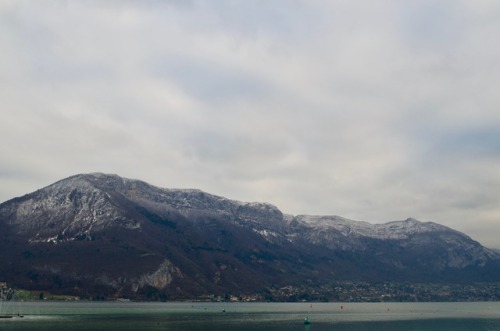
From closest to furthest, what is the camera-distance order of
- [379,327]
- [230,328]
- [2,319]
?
[230,328] → [379,327] → [2,319]

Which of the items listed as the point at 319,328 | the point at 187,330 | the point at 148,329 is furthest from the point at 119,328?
the point at 319,328

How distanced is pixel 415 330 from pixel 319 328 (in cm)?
2456

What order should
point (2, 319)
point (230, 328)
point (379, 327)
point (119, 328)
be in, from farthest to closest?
point (2, 319), point (379, 327), point (230, 328), point (119, 328)

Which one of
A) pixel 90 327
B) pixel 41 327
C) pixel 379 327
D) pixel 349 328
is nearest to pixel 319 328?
pixel 349 328

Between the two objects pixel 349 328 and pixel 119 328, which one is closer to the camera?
pixel 119 328

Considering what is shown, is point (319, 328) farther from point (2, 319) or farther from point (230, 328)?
point (2, 319)

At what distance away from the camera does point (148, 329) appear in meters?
130

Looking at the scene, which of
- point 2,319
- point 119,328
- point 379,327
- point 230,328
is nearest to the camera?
point 119,328

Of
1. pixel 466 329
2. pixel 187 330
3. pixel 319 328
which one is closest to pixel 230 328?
pixel 187 330

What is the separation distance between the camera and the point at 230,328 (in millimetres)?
139250

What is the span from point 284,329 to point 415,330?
112ft

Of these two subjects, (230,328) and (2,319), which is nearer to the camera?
(230,328)

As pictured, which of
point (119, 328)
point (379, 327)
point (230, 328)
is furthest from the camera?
point (379, 327)

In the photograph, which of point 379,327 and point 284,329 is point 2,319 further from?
point 379,327
